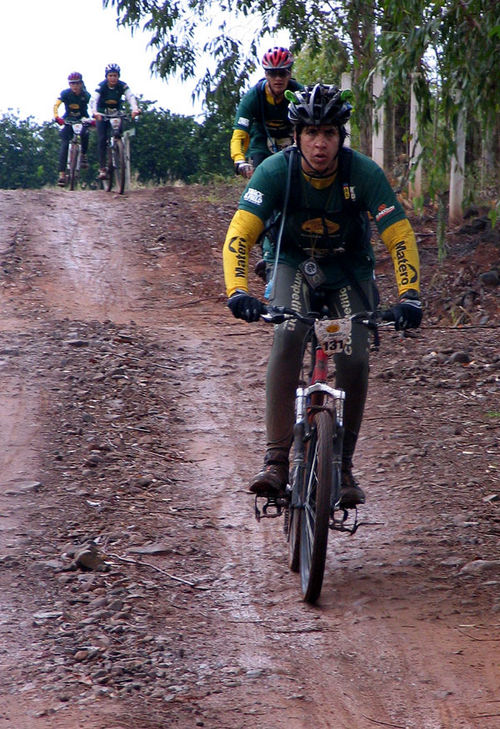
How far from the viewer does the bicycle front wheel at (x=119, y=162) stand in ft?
51.6

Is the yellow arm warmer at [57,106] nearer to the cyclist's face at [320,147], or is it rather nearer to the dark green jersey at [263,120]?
the dark green jersey at [263,120]

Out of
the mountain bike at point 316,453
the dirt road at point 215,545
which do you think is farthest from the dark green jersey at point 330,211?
the dirt road at point 215,545

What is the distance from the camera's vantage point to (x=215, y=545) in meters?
5.03

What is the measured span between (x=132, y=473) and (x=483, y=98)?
14.9ft

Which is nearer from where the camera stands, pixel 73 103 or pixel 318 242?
pixel 318 242

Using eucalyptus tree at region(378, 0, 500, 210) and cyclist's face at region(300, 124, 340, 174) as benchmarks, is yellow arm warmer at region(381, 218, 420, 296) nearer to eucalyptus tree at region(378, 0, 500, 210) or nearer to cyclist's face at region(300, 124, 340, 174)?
cyclist's face at region(300, 124, 340, 174)

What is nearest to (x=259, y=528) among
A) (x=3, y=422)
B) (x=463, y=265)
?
(x=3, y=422)

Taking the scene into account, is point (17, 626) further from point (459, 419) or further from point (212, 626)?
point (459, 419)

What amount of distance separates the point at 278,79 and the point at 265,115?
1.43 feet

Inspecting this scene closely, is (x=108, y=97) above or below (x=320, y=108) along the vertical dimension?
above

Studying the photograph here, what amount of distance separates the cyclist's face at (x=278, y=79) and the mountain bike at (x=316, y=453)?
4340 millimetres

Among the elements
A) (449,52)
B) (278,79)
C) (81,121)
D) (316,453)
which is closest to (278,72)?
(278,79)

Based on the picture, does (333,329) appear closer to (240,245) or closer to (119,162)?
(240,245)

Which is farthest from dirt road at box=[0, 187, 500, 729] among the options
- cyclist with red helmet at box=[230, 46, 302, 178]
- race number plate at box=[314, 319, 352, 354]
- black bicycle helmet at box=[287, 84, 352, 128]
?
black bicycle helmet at box=[287, 84, 352, 128]
